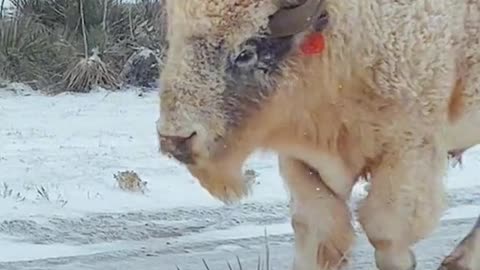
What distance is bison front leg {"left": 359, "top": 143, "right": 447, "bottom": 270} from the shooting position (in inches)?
221

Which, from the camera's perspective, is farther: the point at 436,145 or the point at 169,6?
the point at 436,145

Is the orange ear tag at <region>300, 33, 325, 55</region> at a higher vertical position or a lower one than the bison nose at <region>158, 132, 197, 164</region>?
higher

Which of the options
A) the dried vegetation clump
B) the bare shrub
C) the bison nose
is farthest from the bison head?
the dried vegetation clump

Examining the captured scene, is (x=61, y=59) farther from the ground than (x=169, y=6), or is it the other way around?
(x=169, y=6)

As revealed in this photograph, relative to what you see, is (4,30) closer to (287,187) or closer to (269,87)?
(287,187)

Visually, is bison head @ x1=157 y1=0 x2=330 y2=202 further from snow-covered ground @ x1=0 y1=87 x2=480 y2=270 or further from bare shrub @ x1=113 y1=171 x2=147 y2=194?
bare shrub @ x1=113 y1=171 x2=147 y2=194

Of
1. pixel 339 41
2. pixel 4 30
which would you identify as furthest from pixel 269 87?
pixel 4 30

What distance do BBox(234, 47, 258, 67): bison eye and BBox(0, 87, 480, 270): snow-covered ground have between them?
638 millimetres

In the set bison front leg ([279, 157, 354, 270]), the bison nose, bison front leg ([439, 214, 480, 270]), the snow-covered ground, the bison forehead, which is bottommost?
the snow-covered ground

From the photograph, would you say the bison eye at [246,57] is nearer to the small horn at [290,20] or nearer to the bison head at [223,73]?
the bison head at [223,73]

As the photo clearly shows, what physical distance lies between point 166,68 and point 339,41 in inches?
29.2

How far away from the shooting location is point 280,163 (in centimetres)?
604

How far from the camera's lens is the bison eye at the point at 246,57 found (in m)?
4.99

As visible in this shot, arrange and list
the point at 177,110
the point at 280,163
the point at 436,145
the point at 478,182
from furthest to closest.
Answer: the point at 478,182 → the point at 280,163 → the point at 436,145 → the point at 177,110
